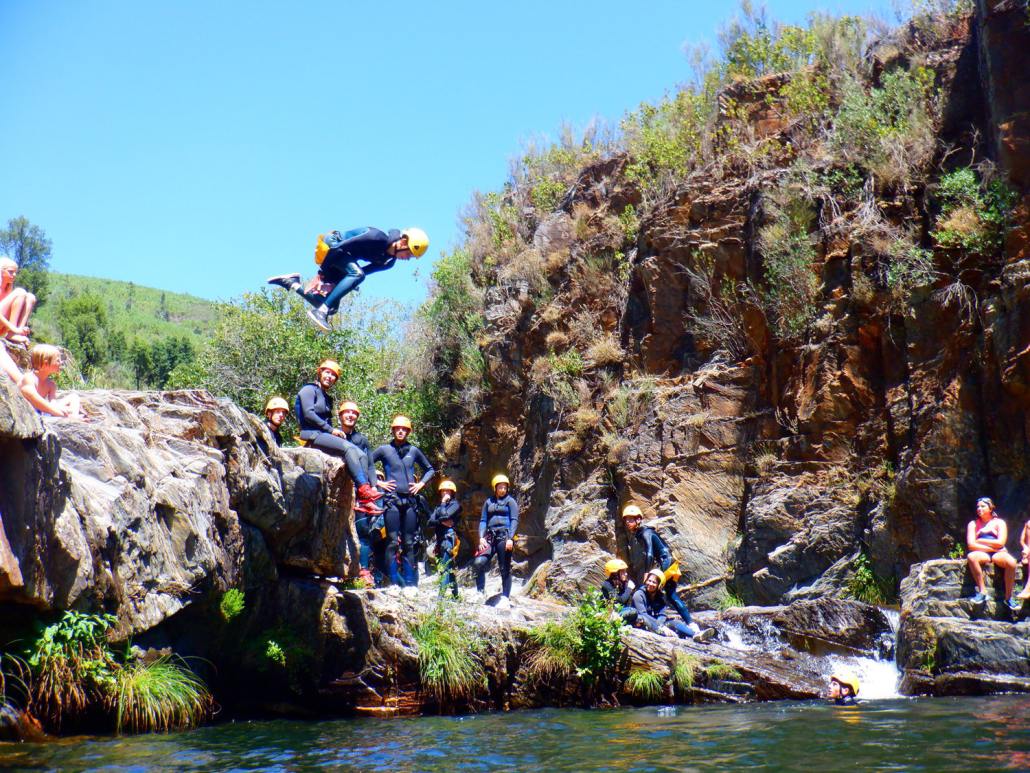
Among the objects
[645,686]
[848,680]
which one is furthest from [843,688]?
[645,686]

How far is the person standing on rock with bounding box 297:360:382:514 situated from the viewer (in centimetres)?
1129

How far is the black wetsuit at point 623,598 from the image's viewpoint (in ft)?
39.3

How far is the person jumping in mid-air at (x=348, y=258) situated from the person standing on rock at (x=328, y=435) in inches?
27.0

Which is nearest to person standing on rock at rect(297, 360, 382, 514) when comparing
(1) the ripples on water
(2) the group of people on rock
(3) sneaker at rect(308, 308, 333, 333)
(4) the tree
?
(3) sneaker at rect(308, 308, 333, 333)

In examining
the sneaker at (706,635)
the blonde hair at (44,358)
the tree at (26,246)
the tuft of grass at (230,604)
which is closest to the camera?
the blonde hair at (44,358)

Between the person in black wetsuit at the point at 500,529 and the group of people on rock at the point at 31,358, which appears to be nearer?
the group of people on rock at the point at 31,358

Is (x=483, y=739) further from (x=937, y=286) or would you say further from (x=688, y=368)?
(x=688, y=368)

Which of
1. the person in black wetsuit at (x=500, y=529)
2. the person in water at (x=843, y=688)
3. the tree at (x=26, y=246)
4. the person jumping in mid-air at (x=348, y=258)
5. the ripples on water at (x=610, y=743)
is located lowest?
the ripples on water at (x=610, y=743)

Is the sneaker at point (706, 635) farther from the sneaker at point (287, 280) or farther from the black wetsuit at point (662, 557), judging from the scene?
the sneaker at point (287, 280)

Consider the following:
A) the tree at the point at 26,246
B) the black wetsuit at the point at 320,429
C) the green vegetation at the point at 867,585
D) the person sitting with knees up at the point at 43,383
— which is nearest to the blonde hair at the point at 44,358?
the person sitting with knees up at the point at 43,383

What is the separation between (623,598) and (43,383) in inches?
292

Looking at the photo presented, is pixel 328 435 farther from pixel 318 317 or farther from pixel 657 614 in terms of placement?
pixel 657 614

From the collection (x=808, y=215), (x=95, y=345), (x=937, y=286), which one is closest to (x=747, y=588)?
(x=937, y=286)

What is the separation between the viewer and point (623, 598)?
12586mm
